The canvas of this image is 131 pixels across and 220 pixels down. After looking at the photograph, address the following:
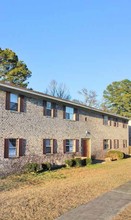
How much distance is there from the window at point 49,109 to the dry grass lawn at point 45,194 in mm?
5360

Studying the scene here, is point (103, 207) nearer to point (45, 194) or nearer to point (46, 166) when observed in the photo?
point (45, 194)

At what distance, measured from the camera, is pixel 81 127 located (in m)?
24.9

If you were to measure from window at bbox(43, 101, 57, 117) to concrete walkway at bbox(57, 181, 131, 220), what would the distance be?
9.64 metres

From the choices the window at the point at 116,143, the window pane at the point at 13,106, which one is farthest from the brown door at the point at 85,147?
the window pane at the point at 13,106

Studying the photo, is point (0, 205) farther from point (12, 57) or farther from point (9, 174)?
point (12, 57)

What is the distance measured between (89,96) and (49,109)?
4451cm

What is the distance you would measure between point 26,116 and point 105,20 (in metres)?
8.17

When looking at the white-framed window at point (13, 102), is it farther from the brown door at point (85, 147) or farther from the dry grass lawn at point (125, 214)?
the dry grass lawn at point (125, 214)

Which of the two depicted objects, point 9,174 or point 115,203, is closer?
point 115,203

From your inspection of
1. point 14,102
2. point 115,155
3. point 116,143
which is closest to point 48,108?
point 14,102

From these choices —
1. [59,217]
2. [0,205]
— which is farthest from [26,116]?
[59,217]

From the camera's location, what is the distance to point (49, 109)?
2061 centimetres

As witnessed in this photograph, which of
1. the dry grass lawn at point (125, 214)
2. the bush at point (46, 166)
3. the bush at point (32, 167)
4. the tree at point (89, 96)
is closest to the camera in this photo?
the dry grass lawn at point (125, 214)

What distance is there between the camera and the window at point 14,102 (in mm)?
Result: 16844
